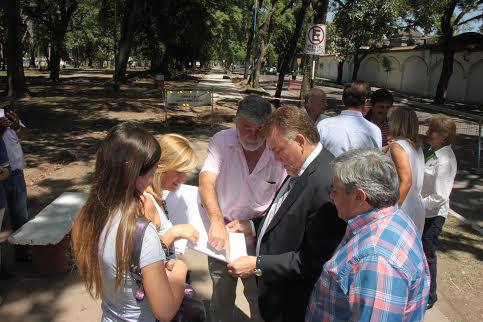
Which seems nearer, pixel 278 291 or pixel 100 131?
pixel 278 291

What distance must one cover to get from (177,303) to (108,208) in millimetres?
477

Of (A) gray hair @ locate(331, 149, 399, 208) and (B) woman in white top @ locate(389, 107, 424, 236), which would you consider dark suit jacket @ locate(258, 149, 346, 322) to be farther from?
(B) woman in white top @ locate(389, 107, 424, 236)

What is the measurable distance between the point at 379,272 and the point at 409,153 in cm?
172

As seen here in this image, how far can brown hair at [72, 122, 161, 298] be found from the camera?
1.57m

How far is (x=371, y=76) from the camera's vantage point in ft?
152

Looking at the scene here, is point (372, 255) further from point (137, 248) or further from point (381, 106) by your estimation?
Answer: point (381, 106)

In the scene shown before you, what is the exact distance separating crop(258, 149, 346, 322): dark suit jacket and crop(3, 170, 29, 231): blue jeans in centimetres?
283

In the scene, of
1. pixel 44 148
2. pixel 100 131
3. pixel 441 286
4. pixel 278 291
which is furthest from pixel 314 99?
pixel 100 131

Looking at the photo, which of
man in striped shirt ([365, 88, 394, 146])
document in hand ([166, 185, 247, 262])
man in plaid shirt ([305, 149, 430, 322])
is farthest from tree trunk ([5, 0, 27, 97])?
man in plaid shirt ([305, 149, 430, 322])

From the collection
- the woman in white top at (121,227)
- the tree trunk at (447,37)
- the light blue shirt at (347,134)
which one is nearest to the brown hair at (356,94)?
the light blue shirt at (347,134)

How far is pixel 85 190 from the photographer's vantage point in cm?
633

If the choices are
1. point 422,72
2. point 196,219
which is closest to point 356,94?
point 196,219

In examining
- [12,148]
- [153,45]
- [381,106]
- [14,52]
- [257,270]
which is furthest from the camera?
[153,45]

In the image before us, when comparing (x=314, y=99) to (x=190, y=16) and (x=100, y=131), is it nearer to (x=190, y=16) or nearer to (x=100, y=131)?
(x=100, y=131)
